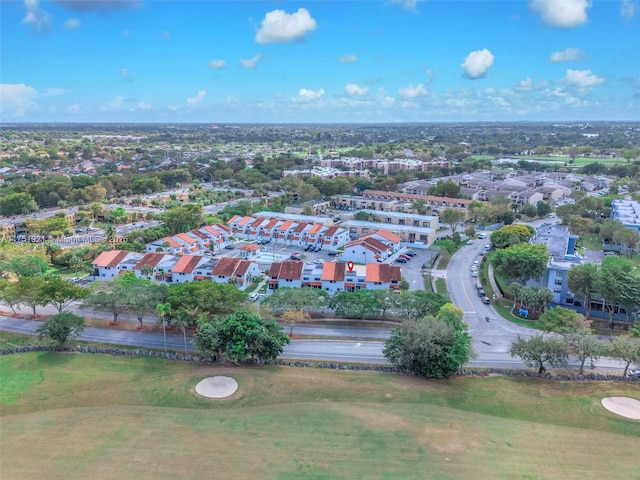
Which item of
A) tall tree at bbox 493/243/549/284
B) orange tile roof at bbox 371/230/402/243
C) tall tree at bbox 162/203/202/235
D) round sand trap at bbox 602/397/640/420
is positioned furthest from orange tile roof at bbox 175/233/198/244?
round sand trap at bbox 602/397/640/420

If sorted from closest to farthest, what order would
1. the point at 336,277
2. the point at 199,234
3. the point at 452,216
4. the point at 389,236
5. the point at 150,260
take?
1. the point at 336,277
2. the point at 150,260
3. the point at 389,236
4. the point at 199,234
5. the point at 452,216

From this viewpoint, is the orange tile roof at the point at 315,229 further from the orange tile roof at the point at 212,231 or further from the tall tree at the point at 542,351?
the tall tree at the point at 542,351

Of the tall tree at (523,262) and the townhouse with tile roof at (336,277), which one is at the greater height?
the tall tree at (523,262)

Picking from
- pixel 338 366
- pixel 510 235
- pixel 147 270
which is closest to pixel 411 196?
pixel 510 235

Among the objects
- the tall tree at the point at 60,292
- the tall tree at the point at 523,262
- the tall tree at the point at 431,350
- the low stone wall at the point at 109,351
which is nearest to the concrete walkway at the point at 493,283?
the tall tree at the point at 523,262

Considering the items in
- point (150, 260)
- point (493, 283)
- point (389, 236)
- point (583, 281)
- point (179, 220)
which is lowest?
point (493, 283)

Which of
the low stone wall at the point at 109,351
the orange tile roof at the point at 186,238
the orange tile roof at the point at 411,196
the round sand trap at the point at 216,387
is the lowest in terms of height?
the low stone wall at the point at 109,351

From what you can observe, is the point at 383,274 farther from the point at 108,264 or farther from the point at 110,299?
the point at 108,264

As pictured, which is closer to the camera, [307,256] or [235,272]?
[235,272]
